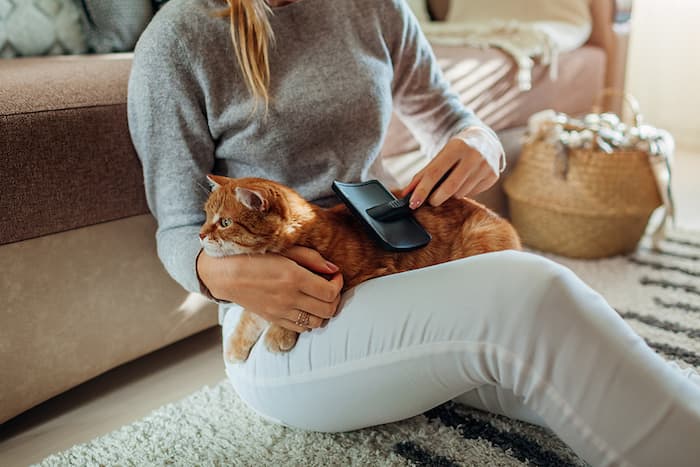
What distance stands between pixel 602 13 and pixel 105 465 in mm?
2105

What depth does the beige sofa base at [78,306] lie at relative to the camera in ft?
3.12

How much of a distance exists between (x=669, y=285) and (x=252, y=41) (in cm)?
121

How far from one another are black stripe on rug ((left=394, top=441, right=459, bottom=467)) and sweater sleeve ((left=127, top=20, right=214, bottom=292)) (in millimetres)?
400

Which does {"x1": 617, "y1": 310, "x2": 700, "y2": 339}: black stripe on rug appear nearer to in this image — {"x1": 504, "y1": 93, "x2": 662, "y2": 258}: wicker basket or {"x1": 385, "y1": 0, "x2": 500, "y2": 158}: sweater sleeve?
{"x1": 504, "y1": 93, "x2": 662, "y2": 258}: wicker basket

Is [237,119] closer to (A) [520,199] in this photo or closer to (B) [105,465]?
(B) [105,465]

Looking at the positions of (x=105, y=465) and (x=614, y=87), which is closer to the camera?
(x=105, y=465)

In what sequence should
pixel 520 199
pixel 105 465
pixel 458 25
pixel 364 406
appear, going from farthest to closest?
pixel 458 25, pixel 520 199, pixel 105 465, pixel 364 406

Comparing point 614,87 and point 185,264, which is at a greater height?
point 185,264

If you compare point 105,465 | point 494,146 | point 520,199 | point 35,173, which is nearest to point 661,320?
point 520,199

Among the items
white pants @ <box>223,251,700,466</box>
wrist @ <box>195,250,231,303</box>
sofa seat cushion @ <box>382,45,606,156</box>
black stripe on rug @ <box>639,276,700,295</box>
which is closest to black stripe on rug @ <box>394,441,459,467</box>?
white pants @ <box>223,251,700,466</box>

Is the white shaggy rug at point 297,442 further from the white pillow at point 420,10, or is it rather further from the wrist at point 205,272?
the white pillow at point 420,10

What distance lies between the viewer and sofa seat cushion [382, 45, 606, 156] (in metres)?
1.61

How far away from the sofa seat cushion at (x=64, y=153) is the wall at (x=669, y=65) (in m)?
2.51

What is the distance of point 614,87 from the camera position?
7.39ft
